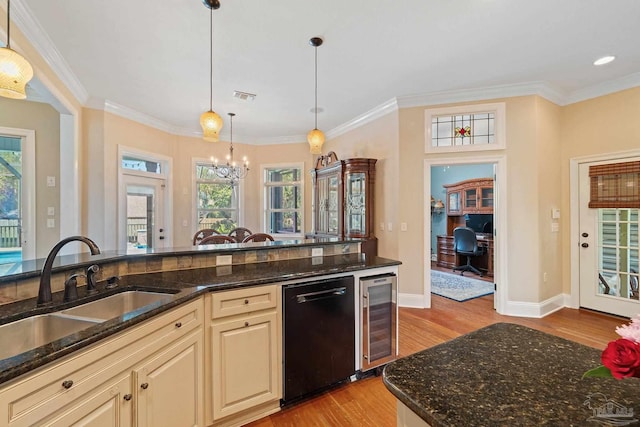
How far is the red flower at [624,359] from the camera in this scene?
0.58 metres

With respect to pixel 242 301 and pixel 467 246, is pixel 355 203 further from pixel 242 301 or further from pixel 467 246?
pixel 242 301

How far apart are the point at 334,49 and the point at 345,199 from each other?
2.42 meters

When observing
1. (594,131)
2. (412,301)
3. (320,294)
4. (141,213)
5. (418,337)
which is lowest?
(418,337)

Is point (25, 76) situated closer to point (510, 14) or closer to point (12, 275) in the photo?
point (12, 275)

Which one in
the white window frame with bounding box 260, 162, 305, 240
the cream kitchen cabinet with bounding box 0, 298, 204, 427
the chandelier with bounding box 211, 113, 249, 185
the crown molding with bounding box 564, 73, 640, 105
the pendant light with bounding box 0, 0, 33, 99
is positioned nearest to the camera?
the cream kitchen cabinet with bounding box 0, 298, 204, 427

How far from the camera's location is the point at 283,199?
639 centimetres

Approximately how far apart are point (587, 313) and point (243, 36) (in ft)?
17.3

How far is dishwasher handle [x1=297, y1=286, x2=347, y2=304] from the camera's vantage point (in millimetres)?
2025

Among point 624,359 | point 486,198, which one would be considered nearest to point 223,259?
point 624,359

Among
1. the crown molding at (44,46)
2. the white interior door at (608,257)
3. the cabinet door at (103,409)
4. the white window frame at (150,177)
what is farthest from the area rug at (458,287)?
the crown molding at (44,46)

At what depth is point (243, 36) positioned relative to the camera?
2676 mm

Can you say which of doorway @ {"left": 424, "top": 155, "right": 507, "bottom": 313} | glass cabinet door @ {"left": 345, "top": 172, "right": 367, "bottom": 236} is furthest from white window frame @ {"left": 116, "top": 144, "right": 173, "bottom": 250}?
doorway @ {"left": 424, "top": 155, "right": 507, "bottom": 313}

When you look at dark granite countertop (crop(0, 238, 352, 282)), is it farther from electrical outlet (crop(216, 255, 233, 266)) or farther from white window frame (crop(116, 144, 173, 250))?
white window frame (crop(116, 144, 173, 250))

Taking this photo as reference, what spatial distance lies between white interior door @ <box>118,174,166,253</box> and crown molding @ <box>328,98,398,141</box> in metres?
3.35
